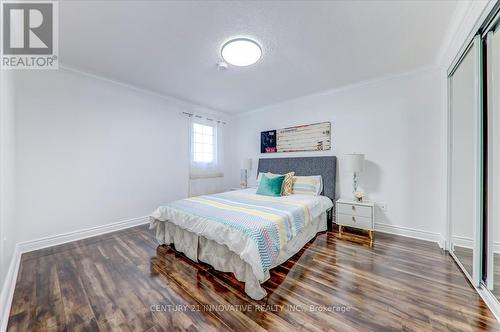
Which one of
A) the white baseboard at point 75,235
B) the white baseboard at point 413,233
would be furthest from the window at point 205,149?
the white baseboard at point 413,233

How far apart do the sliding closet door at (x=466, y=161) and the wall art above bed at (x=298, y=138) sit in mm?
1657

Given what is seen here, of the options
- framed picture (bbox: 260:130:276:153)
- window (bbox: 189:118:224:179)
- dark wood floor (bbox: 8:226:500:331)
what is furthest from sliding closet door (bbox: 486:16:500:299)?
window (bbox: 189:118:224:179)

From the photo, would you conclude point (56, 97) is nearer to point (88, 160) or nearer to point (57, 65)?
point (57, 65)

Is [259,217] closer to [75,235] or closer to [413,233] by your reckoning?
[413,233]

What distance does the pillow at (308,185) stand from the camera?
3361 mm

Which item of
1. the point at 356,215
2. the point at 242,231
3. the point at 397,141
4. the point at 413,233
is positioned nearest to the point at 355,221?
the point at 356,215

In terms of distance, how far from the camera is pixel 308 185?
3.40 m

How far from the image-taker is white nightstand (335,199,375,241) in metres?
2.79

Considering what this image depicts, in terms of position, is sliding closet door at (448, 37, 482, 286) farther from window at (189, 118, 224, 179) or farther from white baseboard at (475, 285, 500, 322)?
window at (189, 118, 224, 179)

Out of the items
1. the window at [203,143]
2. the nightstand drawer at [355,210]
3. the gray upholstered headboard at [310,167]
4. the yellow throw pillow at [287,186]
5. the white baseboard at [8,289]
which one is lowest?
the white baseboard at [8,289]

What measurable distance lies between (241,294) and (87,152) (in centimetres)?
300

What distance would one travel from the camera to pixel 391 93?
10.1 ft

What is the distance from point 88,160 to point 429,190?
16.5 feet

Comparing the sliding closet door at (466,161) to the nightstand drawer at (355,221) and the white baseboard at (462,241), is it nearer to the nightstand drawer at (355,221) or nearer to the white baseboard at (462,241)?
the white baseboard at (462,241)
